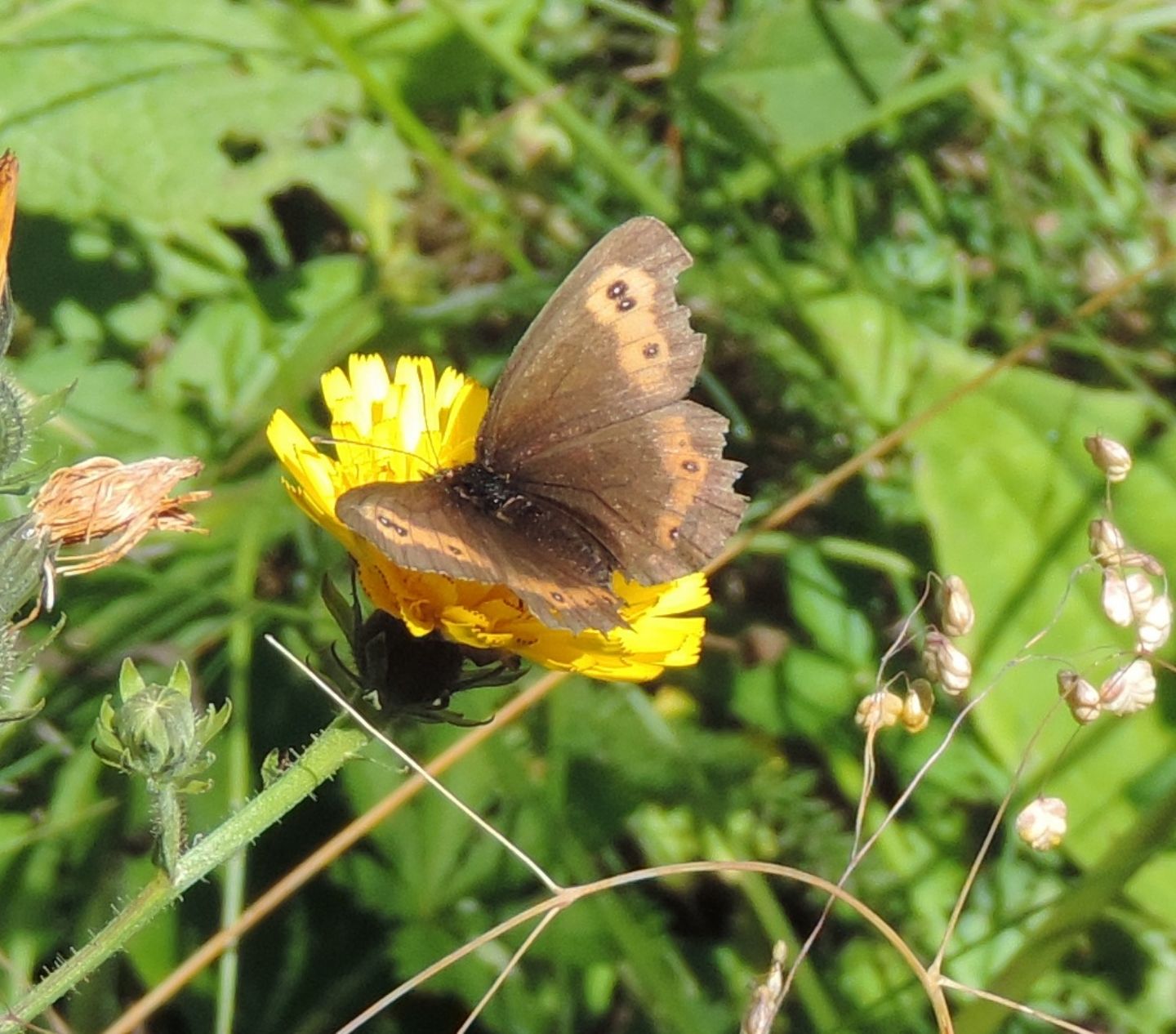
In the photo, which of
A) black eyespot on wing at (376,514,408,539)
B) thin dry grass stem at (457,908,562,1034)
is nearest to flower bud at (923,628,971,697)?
thin dry grass stem at (457,908,562,1034)

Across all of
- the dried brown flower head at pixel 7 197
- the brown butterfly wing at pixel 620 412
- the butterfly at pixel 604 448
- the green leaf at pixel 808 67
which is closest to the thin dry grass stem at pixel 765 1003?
the butterfly at pixel 604 448

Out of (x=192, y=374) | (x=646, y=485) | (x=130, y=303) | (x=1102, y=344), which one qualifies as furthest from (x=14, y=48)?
(x=1102, y=344)

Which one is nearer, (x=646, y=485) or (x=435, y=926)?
(x=646, y=485)

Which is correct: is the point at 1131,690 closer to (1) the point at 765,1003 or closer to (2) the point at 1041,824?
(2) the point at 1041,824

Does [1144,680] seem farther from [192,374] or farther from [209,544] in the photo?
[192,374]

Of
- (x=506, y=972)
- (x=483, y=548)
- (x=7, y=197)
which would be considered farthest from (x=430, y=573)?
(x=7, y=197)

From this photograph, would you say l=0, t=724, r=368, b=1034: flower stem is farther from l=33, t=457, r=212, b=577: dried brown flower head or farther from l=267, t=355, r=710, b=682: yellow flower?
l=33, t=457, r=212, b=577: dried brown flower head

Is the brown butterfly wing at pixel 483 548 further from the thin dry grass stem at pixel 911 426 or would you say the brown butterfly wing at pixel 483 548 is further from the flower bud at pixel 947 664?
the thin dry grass stem at pixel 911 426
